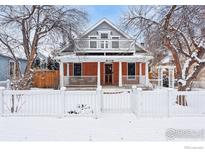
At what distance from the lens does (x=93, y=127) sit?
4996 mm

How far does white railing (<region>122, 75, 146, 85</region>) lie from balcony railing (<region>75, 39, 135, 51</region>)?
70cm

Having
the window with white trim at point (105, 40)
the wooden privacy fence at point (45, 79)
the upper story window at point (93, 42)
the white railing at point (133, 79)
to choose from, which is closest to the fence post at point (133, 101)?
the white railing at point (133, 79)

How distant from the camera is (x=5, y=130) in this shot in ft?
15.7

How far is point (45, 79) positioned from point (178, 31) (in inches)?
113

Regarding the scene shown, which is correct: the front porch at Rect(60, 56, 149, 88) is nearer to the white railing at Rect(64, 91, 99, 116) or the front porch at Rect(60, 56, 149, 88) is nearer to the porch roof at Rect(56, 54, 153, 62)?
the porch roof at Rect(56, 54, 153, 62)

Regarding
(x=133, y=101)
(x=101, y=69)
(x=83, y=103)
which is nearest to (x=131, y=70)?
(x=101, y=69)

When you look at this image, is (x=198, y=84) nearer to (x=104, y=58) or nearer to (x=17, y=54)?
(x=104, y=58)

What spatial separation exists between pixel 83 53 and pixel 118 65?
1.04 meters

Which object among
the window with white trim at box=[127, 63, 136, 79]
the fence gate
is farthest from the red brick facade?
the fence gate

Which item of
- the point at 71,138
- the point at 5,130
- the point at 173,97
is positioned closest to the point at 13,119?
the point at 5,130

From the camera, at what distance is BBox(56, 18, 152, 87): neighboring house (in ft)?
22.1

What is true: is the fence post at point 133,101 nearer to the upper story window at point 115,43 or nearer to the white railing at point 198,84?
the white railing at point 198,84

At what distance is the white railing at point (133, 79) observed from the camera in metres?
6.45

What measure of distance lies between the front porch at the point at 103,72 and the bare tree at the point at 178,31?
2.51ft
